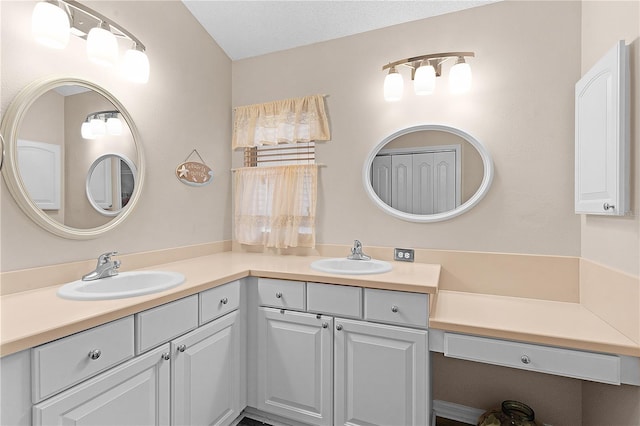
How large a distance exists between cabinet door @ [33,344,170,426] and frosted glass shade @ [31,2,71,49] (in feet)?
4.65

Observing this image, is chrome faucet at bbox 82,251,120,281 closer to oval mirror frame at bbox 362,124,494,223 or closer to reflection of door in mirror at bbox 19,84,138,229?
reflection of door in mirror at bbox 19,84,138,229

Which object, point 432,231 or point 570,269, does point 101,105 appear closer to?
point 432,231

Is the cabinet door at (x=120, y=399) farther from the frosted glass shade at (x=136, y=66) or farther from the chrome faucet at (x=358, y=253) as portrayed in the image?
the frosted glass shade at (x=136, y=66)

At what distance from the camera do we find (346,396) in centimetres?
171

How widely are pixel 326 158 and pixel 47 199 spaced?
5.29 feet

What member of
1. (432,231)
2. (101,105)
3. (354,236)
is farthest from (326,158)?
(101,105)

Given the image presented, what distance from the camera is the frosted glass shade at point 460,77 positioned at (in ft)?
6.23

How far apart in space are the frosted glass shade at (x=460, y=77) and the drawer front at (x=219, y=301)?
1709 millimetres

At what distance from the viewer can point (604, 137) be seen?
1.39 metres

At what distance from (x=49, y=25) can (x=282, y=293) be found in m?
1.64

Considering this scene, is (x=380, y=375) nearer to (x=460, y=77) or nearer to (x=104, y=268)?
(x=104, y=268)

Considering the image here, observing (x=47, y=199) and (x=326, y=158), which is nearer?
(x=47, y=199)

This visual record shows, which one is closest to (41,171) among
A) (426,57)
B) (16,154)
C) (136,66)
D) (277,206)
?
(16,154)

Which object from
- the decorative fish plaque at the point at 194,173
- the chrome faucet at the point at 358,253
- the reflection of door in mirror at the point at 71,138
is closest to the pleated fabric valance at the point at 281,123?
the decorative fish plaque at the point at 194,173
